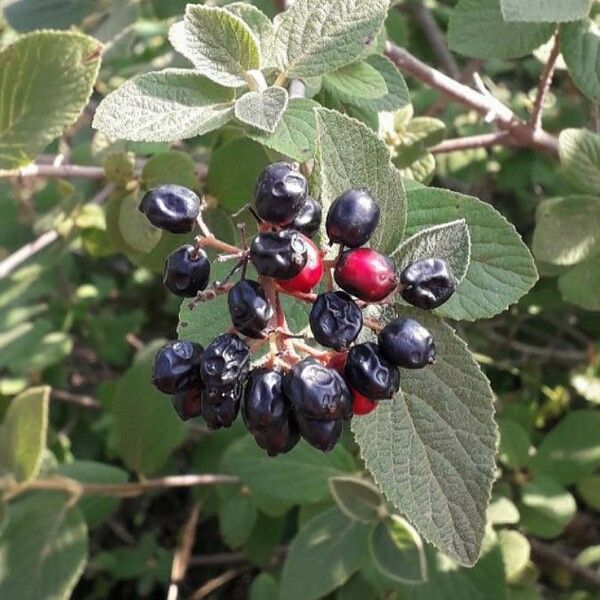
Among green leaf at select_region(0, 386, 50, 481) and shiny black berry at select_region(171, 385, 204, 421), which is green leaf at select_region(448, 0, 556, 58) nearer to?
shiny black berry at select_region(171, 385, 204, 421)

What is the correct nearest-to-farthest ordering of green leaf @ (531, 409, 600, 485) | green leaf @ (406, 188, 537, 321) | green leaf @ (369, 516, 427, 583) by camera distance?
green leaf @ (406, 188, 537, 321)
green leaf @ (369, 516, 427, 583)
green leaf @ (531, 409, 600, 485)

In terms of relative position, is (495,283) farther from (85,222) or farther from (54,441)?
(54,441)

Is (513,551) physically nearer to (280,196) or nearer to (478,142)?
(478,142)

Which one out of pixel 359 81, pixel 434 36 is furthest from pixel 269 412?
pixel 434 36

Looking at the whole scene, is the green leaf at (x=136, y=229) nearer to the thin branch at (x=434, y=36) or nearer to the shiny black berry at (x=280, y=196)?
the shiny black berry at (x=280, y=196)

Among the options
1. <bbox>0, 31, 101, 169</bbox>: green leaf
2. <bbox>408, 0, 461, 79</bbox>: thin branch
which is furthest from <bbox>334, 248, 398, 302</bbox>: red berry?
<bbox>408, 0, 461, 79</bbox>: thin branch
